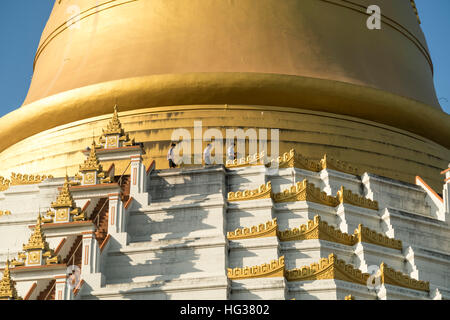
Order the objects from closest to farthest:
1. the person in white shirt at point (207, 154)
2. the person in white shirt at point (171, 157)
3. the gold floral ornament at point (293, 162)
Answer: the gold floral ornament at point (293, 162) → the person in white shirt at point (171, 157) → the person in white shirt at point (207, 154)

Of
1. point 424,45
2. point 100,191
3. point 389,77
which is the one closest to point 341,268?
point 100,191

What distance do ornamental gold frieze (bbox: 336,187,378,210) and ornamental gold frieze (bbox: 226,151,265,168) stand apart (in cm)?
169

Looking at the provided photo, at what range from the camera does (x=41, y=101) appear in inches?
853

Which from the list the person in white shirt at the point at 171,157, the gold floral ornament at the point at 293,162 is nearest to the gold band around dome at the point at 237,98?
the person in white shirt at the point at 171,157

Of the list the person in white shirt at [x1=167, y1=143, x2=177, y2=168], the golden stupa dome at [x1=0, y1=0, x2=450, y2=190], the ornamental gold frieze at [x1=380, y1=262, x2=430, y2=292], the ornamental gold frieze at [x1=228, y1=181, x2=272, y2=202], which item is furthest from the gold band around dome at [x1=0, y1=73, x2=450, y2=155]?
the ornamental gold frieze at [x1=380, y1=262, x2=430, y2=292]

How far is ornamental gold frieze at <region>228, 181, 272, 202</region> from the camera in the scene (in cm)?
1647

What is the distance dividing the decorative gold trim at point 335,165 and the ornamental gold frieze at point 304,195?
113 cm

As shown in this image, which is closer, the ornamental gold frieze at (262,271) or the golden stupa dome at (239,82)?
the ornamental gold frieze at (262,271)

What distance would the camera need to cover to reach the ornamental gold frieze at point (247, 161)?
17.8 metres

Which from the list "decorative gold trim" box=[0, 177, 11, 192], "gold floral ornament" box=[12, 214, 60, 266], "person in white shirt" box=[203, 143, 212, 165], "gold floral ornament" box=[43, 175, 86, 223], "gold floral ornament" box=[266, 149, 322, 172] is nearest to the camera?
"gold floral ornament" box=[12, 214, 60, 266]

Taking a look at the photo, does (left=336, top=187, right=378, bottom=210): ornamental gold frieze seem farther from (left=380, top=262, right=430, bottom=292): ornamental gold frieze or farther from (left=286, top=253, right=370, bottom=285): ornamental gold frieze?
(left=286, top=253, right=370, bottom=285): ornamental gold frieze

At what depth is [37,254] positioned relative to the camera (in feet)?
48.1

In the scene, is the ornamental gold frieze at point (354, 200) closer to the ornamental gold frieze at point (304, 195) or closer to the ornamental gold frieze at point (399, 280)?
the ornamental gold frieze at point (304, 195)

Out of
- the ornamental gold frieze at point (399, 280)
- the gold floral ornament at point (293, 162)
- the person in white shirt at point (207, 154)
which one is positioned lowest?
the ornamental gold frieze at point (399, 280)
